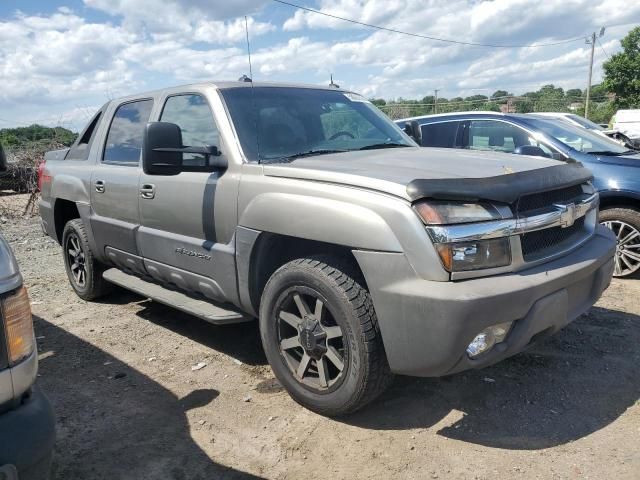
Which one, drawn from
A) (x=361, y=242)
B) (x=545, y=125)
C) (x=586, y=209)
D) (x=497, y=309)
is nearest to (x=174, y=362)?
(x=361, y=242)

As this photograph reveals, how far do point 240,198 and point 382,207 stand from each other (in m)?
1.07

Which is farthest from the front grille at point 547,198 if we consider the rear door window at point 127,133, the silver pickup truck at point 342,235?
the rear door window at point 127,133

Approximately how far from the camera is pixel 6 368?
1.88 metres

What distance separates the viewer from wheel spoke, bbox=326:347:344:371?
293 cm

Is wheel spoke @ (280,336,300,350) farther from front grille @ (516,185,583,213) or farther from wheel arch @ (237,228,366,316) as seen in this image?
front grille @ (516,185,583,213)

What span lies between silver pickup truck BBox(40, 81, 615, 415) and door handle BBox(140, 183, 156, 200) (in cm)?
1

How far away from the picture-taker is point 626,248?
216 inches

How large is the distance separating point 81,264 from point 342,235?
365cm

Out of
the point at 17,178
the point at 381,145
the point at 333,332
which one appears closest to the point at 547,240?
the point at 333,332

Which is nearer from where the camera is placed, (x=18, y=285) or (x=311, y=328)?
(x=18, y=285)

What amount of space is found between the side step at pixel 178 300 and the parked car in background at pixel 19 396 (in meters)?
1.54

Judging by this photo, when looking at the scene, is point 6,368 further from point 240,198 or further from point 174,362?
point 174,362

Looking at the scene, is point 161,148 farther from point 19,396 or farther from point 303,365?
point 19,396

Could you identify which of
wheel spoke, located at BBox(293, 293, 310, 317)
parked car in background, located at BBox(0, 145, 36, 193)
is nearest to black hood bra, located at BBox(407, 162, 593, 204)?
wheel spoke, located at BBox(293, 293, 310, 317)
